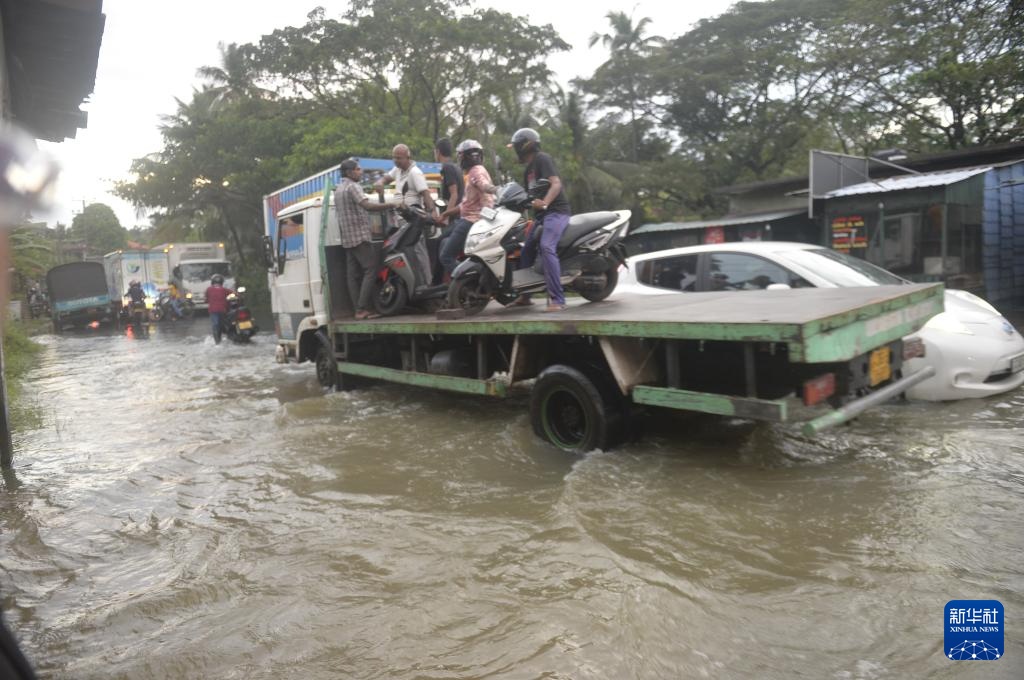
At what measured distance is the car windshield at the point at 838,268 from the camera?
569cm

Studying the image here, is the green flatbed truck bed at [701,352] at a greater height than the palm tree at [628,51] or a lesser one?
lesser

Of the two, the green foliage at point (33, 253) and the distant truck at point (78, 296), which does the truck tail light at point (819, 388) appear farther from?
the distant truck at point (78, 296)

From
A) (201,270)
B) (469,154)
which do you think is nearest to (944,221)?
(469,154)

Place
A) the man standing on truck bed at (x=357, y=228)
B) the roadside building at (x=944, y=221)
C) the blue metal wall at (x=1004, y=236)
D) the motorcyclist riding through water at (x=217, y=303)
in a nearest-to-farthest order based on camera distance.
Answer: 1. the man standing on truck bed at (x=357, y=228)
2. the roadside building at (x=944, y=221)
3. the blue metal wall at (x=1004, y=236)
4. the motorcyclist riding through water at (x=217, y=303)

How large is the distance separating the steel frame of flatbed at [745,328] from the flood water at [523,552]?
535 mm

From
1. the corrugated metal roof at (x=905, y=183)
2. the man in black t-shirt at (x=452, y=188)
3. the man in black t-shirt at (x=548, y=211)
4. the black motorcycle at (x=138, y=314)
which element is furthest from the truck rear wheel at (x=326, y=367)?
the black motorcycle at (x=138, y=314)

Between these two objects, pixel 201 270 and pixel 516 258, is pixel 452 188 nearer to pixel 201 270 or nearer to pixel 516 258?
pixel 516 258

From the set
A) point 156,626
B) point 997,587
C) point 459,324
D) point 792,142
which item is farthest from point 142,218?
point 997,587

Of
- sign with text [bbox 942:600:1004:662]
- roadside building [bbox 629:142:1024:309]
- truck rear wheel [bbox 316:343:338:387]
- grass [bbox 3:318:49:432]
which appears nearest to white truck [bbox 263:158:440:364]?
truck rear wheel [bbox 316:343:338:387]

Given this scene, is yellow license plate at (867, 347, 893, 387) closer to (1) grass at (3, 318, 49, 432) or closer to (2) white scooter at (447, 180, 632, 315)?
(2) white scooter at (447, 180, 632, 315)

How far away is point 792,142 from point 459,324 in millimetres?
18887

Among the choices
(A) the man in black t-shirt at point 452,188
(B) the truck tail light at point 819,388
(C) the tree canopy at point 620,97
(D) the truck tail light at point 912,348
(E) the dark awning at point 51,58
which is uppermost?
(C) the tree canopy at point 620,97

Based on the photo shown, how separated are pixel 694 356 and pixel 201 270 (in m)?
23.5

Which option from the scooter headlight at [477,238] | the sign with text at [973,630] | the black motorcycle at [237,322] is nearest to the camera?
the sign with text at [973,630]
